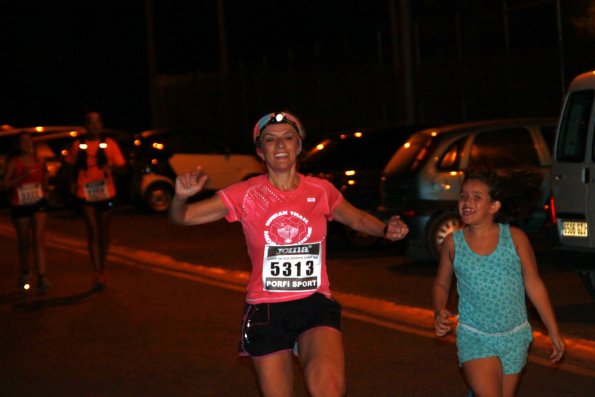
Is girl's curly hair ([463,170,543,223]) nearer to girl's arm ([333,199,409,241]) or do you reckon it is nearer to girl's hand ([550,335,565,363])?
girl's arm ([333,199,409,241])

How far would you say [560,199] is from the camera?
36.0 ft

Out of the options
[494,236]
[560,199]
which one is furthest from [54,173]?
[494,236]

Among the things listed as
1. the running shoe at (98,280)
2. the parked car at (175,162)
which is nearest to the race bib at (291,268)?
the running shoe at (98,280)

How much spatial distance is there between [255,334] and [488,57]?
23.6m

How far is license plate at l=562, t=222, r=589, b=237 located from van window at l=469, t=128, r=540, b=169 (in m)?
3.41

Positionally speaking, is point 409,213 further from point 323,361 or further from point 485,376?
point 323,361

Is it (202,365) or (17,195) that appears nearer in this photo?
(202,365)

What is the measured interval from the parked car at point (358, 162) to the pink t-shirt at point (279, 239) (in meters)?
9.93

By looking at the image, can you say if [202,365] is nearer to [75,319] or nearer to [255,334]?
[75,319]

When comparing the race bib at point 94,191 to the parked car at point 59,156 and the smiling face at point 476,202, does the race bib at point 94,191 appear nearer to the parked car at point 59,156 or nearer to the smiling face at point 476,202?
the smiling face at point 476,202

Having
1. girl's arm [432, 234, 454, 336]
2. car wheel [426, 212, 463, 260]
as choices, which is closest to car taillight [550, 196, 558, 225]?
car wheel [426, 212, 463, 260]

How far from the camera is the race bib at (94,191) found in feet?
44.3

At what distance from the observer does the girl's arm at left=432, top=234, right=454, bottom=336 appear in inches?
229

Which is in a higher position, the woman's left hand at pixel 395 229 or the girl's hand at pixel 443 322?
the woman's left hand at pixel 395 229
